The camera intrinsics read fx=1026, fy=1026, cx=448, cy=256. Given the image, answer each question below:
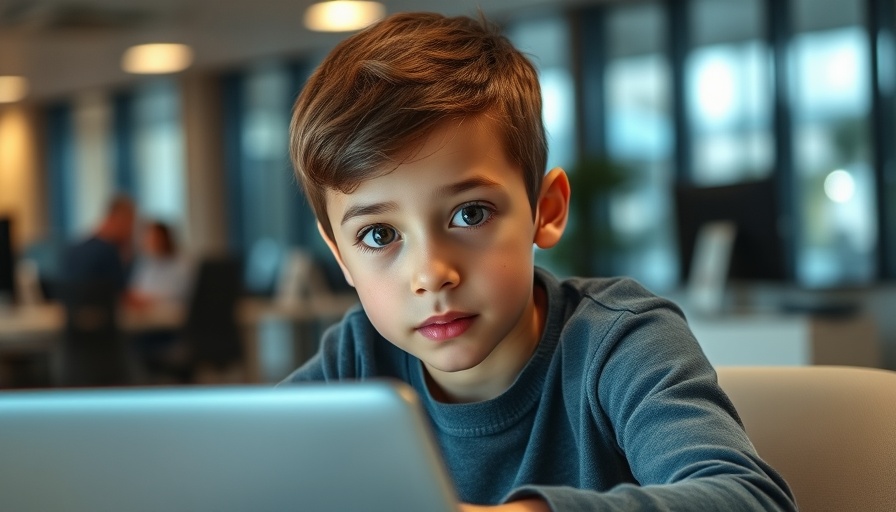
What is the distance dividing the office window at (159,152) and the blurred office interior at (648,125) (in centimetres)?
26

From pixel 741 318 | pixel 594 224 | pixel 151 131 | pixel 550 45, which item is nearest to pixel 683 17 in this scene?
pixel 550 45

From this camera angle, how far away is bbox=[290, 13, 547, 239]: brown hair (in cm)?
92

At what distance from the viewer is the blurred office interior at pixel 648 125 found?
249 inches

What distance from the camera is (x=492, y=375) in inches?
41.5

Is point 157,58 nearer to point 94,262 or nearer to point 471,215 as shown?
point 94,262

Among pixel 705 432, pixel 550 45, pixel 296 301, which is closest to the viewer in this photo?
pixel 705 432

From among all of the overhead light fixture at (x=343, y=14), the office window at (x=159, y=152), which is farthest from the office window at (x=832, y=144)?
the office window at (x=159, y=152)

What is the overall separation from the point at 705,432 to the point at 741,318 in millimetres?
3423

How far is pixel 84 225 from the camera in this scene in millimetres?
11578

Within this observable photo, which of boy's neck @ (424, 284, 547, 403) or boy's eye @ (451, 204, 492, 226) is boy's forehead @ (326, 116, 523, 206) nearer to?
boy's eye @ (451, 204, 492, 226)

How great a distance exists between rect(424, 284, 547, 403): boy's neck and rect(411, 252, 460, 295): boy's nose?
0.59ft

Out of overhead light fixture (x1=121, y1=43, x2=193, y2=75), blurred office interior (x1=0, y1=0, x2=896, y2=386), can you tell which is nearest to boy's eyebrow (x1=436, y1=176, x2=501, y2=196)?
blurred office interior (x1=0, y1=0, x2=896, y2=386)

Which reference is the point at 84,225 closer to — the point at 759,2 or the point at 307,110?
the point at 759,2

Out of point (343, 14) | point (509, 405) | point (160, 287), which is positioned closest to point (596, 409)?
point (509, 405)
